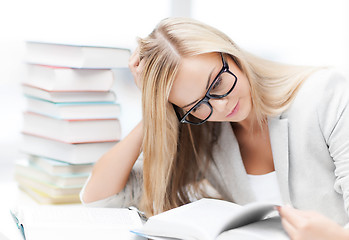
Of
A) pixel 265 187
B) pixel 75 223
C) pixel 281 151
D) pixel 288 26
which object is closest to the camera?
pixel 75 223

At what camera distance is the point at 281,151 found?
133cm

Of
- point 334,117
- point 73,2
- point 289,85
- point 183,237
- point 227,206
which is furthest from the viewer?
point 73,2

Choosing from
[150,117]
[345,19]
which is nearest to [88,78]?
Result: [150,117]

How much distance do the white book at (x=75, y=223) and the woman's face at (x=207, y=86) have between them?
31 cm

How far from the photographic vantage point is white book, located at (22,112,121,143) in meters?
1.51

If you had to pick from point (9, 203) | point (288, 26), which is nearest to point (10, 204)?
point (9, 203)

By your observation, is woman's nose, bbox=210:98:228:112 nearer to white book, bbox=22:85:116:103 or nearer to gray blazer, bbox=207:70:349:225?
gray blazer, bbox=207:70:349:225

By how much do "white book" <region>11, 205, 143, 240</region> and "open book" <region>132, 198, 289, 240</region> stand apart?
0.25 ft

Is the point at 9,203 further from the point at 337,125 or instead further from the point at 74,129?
the point at 337,125

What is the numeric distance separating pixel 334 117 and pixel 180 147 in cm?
45

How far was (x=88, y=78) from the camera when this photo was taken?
1.53 metres

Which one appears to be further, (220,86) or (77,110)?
(77,110)

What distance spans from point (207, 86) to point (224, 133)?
32 cm

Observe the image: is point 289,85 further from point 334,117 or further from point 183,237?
point 183,237
